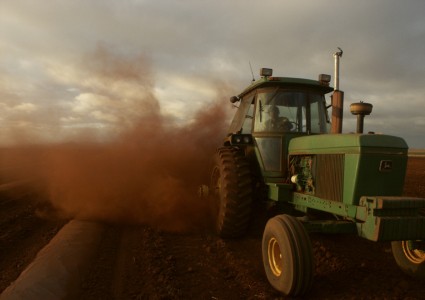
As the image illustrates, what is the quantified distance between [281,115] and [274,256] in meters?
2.34

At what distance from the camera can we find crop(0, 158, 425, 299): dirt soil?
4.05 meters

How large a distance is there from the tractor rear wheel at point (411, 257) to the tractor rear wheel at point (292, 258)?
1.44 m

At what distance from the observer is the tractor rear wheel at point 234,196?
5742mm

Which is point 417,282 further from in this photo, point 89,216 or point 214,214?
point 89,216

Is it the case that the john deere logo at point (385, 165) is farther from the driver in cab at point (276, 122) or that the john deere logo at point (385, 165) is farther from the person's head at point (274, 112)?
the person's head at point (274, 112)

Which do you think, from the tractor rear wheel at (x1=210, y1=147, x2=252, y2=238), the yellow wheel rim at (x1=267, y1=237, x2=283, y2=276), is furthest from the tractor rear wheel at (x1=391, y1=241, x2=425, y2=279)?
the tractor rear wheel at (x1=210, y1=147, x2=252, y2=238)

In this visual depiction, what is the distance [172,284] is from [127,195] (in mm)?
3889

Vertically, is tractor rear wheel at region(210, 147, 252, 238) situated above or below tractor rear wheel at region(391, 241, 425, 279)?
above

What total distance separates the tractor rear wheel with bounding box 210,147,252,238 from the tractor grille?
1.34 m

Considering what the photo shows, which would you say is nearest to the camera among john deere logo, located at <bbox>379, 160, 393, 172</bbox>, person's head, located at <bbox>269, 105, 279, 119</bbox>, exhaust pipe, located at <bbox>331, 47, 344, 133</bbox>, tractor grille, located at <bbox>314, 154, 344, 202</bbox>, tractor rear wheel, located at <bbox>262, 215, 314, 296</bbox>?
tractor rear wheel, located at <bbox>262, 215, 314, 296</bbox>

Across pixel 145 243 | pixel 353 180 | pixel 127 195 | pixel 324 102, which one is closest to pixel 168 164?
pixel 127 195

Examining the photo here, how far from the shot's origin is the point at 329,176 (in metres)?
4.46

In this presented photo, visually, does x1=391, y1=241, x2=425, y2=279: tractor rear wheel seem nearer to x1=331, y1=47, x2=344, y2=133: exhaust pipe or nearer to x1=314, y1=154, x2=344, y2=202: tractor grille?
x1=314, y1=154, x2=344, y2=202: tractor grille

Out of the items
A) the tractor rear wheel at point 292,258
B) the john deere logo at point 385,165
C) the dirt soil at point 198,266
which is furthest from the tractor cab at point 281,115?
the john deere logo at point 385,165
